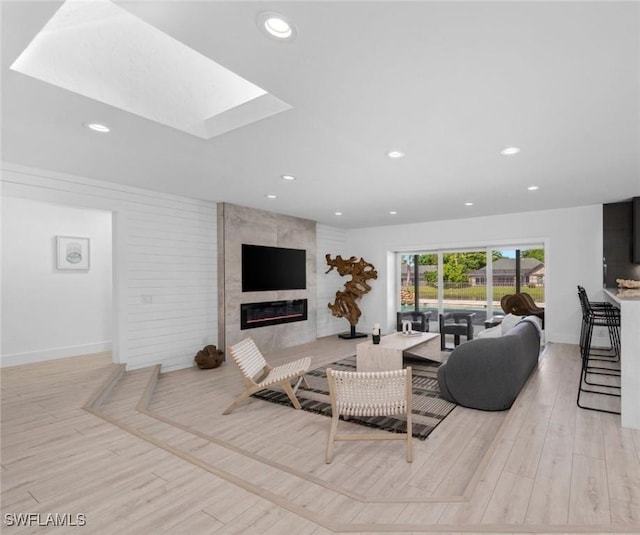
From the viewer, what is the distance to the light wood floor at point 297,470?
198 cm

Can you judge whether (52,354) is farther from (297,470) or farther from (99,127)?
(297,470)

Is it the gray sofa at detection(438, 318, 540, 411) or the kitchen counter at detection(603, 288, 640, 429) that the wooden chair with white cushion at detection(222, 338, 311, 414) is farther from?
the kitchen counter at detection(603, 288, 640, 429)

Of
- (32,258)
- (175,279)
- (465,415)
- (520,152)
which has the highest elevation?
(520,152)

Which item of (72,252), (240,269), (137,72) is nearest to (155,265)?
(240,269)

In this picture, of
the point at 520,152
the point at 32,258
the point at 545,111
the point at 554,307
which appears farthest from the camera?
the point at 554,307

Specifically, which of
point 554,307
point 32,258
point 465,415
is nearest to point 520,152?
point 465,415

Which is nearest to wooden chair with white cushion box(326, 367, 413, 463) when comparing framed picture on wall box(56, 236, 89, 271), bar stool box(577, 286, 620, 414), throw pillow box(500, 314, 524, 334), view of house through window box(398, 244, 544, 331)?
bar stool box(577, 286, 620, 414)

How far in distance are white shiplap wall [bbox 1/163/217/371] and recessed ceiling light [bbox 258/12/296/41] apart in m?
3.87

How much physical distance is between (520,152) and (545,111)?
0.96 metres

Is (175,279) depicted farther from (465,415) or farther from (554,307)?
(554,307)

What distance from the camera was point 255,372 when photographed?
409cm

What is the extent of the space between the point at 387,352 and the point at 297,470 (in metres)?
2.41

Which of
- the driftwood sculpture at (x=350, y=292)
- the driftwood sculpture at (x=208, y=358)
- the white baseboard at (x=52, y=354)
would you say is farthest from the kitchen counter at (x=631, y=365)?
the white baseboard at (x=52, y=354)

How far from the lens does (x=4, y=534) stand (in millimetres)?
1937
